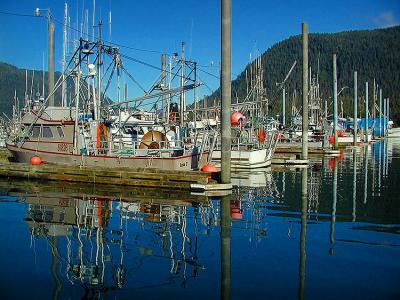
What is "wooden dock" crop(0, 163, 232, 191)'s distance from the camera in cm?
1721

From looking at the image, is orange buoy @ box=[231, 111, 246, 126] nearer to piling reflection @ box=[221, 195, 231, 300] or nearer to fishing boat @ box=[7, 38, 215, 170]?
fishing boat @ box=[7, 38, 215, 170]

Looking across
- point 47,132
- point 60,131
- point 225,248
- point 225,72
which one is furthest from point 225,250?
point 47,132

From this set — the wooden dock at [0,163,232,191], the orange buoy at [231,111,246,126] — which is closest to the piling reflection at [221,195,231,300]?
the wooden dock at [0,163,232,191]

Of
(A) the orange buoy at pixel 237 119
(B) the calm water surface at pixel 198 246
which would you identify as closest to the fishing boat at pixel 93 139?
(B) the calm water surface at pixel 198 246

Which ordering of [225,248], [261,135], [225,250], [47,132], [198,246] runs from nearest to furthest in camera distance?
1. [225,250]
2. [225,248]
3. [198,246]
4. [47,132]
5. [261,135]

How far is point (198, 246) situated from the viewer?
9.39 metres

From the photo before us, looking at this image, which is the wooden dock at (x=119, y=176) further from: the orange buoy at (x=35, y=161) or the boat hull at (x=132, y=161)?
the boat hull at (x=132, y=161)

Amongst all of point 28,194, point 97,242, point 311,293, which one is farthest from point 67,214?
point 311,293

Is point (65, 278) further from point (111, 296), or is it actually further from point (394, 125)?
point (394, 125)

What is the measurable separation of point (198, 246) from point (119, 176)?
10.1m

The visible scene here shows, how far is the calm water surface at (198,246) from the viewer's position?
7.02m

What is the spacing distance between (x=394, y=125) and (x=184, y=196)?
13270 centimetres


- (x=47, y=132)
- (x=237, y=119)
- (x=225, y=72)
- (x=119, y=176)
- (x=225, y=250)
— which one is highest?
(x=225, y=72)

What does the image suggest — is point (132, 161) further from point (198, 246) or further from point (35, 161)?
point (198, 246)
